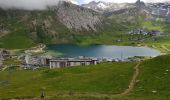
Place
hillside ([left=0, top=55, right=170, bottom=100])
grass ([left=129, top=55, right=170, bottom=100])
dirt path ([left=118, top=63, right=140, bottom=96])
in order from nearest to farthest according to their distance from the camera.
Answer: hillside ([left=0, top=55, right=170, bottom=100]) → grass ([left=129, top=55, right=170, bottom=100]) → dirt path ([left=118, top=63, right=140, bottom=96])

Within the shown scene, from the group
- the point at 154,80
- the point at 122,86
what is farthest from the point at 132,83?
the point at 154,80

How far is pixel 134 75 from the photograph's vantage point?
104750mm

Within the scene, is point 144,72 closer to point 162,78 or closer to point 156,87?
point 162,78

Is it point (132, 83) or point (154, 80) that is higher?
point (154, 80)

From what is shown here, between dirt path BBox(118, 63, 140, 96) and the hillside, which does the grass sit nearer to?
the hillside

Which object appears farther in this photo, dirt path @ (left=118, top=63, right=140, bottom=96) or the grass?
dirt path @ (left=118, top=63, right=140, bottom=96)

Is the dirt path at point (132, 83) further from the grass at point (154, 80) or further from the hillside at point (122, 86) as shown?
the grass at point (154, 80)

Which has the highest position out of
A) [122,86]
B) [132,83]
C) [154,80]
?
[154,80]

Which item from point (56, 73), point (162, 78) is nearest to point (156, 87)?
point (162, 78)

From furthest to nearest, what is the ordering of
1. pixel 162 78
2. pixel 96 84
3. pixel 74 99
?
pixel 96 84, pixel 162 78, pixel 74 99

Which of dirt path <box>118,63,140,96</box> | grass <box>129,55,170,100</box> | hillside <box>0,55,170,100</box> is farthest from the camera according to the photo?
dirt path <box>118,63,140,96</box>

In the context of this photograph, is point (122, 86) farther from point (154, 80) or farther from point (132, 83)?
point (154, 80)

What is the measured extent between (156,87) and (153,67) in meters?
27.0

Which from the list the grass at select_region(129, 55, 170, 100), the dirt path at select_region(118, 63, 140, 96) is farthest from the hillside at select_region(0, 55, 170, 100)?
the dirt path at select_region(118, 63, 140, 96)
